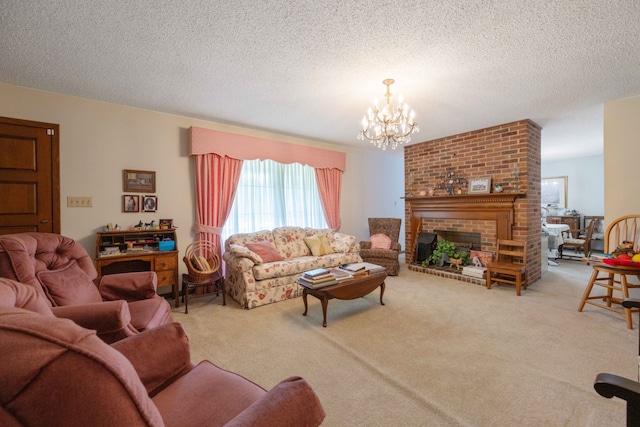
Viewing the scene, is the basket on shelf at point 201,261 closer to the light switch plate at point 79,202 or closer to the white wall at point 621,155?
the light switch plate at point 79,202

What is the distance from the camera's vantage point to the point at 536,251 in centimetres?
422

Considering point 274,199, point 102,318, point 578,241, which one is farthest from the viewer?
point 578,241

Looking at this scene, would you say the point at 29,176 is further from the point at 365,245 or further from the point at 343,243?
the point at 365,245

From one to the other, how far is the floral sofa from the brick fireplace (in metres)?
1.76

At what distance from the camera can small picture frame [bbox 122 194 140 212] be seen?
3.36 m

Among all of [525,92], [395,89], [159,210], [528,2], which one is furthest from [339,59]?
[159,210]

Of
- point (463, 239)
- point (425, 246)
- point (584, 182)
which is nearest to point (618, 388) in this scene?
point (425, 246)

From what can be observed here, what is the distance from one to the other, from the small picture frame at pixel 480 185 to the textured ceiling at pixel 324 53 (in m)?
1.12

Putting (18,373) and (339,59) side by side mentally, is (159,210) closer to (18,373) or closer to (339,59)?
(339,59)

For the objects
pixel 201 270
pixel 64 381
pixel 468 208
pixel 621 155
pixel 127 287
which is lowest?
pixel 201 270

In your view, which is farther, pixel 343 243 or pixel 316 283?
pixel 343 243

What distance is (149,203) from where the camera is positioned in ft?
11.5

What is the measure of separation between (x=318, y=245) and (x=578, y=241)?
221 inches

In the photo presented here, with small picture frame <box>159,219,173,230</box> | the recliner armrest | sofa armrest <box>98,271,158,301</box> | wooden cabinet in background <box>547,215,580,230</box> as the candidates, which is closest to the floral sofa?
small picture frame <box>159,219,173,230</box>
